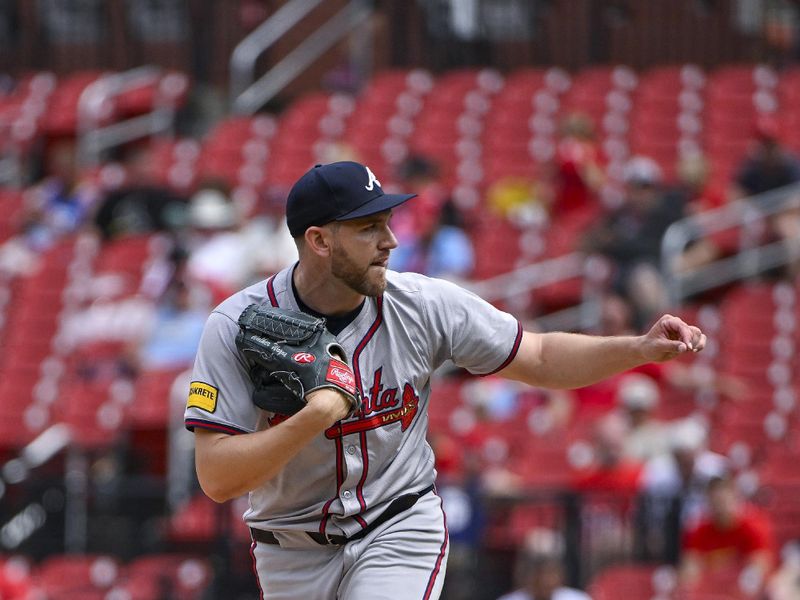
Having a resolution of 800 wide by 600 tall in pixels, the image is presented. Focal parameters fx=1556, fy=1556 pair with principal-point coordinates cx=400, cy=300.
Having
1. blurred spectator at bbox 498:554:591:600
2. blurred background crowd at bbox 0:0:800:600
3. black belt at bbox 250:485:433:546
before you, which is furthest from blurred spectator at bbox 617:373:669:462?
black belt at bbox 250:485:433:546

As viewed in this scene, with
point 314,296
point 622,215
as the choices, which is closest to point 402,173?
point 622,215

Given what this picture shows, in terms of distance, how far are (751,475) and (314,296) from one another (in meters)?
5.29

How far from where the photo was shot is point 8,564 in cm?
1034

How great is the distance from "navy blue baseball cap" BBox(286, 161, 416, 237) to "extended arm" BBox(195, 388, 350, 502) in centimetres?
56

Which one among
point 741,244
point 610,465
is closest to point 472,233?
point 741,244

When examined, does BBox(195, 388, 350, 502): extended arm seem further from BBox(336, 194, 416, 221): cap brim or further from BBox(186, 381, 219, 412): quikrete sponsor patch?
BBox(336, 194, 416, 221): cap brim

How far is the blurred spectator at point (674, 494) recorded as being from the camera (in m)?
8.35

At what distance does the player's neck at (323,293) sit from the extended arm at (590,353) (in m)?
0.52

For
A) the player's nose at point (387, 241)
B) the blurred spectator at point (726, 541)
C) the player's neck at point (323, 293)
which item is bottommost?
the blurred spectator at point (726, 541)

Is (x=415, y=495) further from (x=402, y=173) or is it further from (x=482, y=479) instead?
(x=402, y=173)

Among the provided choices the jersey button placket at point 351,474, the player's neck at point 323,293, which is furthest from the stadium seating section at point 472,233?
the player's neck at point 323,293

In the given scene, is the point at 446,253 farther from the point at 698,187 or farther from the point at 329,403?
the point at 329,403

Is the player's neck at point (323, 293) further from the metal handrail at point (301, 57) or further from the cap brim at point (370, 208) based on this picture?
the metal handrail at point (301, 57)

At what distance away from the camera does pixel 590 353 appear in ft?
14.7
